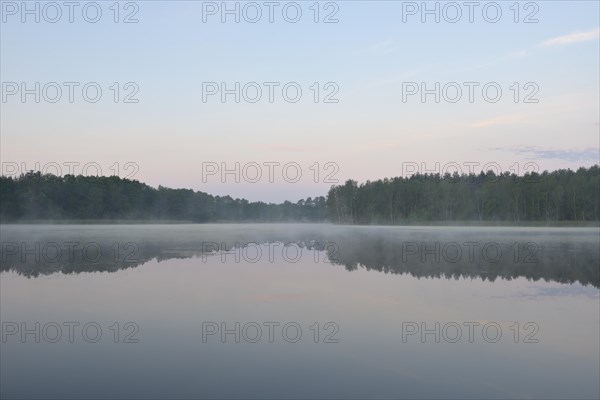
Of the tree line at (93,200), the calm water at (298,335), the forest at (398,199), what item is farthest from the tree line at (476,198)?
the calm water at (298,335)

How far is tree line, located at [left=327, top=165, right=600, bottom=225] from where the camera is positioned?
76.7 metres

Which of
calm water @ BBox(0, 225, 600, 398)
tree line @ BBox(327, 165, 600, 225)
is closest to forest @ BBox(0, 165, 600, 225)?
tree line @ BBox(327, 165, 600, 225)

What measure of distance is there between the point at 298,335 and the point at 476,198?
84621mm

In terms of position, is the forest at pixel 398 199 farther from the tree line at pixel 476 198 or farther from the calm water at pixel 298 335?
the calm water at pixel 298 335

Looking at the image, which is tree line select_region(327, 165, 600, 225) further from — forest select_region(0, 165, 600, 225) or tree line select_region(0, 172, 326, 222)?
tree line select_region(0, 172, 326, 222)

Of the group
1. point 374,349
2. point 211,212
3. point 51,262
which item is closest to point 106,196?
point 211,212

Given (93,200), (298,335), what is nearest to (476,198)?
(93,200)

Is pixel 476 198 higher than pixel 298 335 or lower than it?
higher

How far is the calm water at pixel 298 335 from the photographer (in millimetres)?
5867

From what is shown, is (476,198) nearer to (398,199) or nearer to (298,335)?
(398,199)

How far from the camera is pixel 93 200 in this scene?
320 ft

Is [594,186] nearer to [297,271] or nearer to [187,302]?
[297,271]

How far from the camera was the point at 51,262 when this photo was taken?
18.5m

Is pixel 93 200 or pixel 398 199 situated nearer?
pixel 398 199
